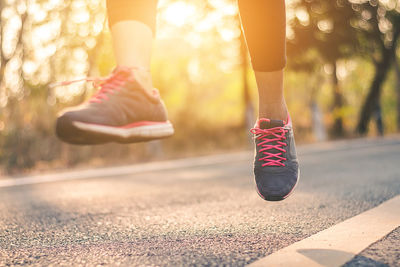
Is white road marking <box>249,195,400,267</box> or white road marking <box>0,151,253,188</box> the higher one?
white road marking <box>249,195,400,267</box>

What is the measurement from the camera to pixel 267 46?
5.35 ft

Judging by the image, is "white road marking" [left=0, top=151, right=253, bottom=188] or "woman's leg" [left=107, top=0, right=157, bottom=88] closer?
"woman's leg" [left=107, top=0, right=157, bottom=88]

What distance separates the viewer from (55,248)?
4.44 feet

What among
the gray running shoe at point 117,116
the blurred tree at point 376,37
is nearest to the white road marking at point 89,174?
the gray running shoe at point 117,116

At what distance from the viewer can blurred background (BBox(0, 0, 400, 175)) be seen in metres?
10.1

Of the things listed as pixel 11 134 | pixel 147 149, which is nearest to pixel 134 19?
pixel 11 134

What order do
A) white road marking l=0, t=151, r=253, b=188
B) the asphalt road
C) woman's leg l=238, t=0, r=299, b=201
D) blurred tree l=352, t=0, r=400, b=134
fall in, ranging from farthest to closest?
blurred tree l=352, t=0, r=400, b=134 < white road marking l=0, t=151, r=253, b=188 < woman's leg l=238, t=0, r=299, b=201 < the asphalt road

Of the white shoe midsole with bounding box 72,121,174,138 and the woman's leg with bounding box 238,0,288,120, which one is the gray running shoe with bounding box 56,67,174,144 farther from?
the woman's leg with bounding box 238,0,288,120

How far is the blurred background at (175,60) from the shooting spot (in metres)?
10.1

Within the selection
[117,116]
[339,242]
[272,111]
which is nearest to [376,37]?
[272,111]

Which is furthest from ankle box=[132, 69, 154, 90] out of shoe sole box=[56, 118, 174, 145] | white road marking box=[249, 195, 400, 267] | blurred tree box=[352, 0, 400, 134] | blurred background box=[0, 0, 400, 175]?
blurred tree box=[352, 0, 400, 134]

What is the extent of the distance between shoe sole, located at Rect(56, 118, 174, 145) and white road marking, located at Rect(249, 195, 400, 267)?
0.69m

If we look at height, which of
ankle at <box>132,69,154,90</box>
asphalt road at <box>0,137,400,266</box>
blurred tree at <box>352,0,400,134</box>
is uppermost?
blurred tree at <box>352,0,400,134</box>

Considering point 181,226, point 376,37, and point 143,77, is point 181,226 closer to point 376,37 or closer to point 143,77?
point 143,77
